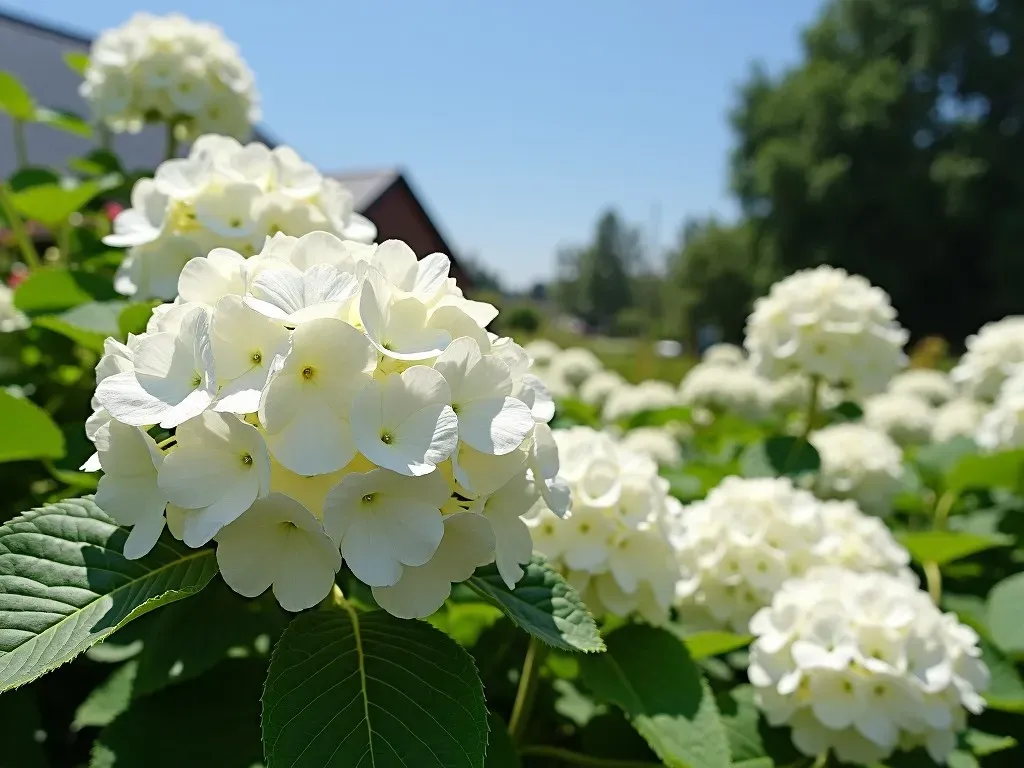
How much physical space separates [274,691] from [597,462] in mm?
742

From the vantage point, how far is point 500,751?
115 centimetres

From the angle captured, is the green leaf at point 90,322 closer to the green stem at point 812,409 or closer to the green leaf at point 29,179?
the green leaf at point 29,179

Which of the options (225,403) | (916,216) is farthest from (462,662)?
(916,216)

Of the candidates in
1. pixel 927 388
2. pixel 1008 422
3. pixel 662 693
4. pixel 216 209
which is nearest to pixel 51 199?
pixel 216 209

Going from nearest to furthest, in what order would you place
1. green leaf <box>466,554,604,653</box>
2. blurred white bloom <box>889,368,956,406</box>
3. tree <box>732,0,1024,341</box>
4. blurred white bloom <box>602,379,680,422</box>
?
green leaf <box>466,554,604,653</box>, blurred white bloom <box>602,379,680,422</box>, blurred white bloom <box>889,368,956,406</box>, tree <box>732,0,1024,341</box>

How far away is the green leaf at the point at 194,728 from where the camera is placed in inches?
47.6

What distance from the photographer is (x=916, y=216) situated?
25875 mm

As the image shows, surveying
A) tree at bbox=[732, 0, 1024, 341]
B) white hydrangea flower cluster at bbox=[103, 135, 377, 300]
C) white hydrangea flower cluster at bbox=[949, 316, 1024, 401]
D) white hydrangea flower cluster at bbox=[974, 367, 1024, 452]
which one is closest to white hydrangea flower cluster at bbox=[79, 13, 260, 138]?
white hydrangea flower cluster at bbox=[103, 135, 377, 300]

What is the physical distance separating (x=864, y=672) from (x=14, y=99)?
259cm

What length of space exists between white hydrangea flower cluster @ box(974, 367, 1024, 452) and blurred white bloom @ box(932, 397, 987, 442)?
4.82ft

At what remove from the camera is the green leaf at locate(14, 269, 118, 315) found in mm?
1619

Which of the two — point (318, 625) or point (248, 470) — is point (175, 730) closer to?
point (318, 625)

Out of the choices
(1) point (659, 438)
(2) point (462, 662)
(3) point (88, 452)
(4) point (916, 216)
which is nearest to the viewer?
(2) point (462, 662)

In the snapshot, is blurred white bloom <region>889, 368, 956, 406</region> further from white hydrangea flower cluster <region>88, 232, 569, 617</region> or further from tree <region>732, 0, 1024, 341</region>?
tree <region>732, 0, 1024, 341</region>
